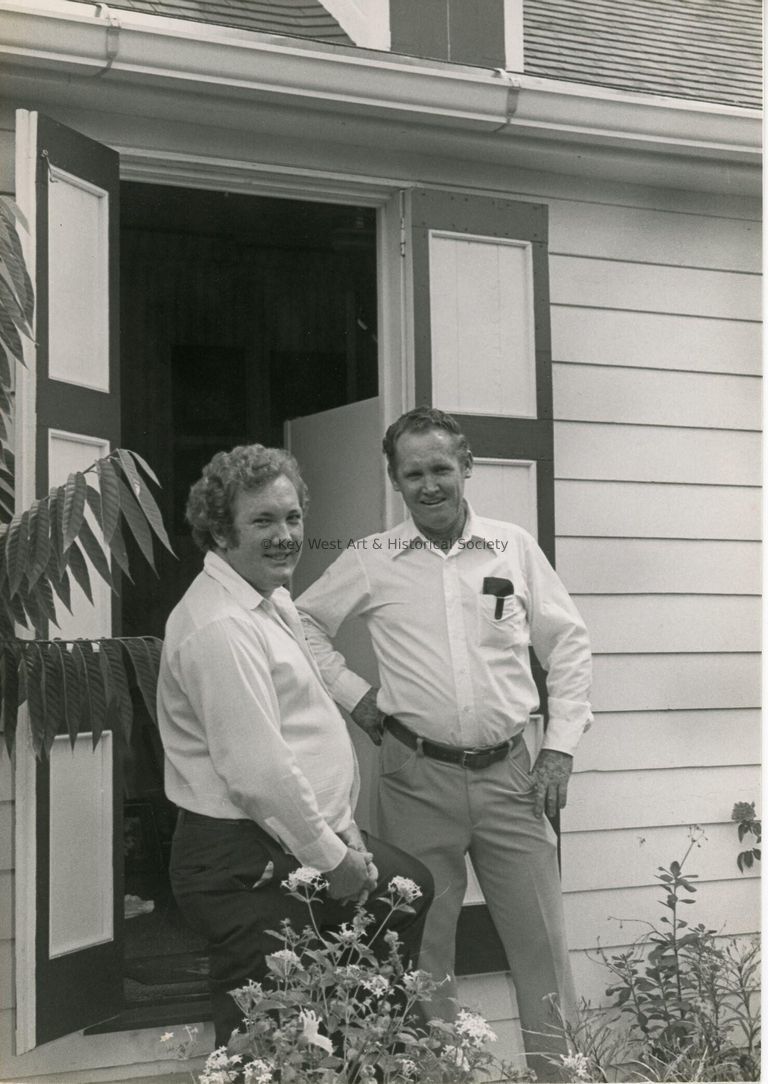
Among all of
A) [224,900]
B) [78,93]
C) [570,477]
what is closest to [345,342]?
[570,477]

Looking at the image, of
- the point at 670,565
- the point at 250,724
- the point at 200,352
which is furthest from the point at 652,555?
the point at 200,352

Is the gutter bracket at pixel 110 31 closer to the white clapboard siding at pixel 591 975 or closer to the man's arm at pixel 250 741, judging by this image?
the man's arm at pixel 250 741

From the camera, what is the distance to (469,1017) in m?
2.85

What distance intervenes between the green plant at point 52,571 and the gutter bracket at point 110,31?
1.65 ft

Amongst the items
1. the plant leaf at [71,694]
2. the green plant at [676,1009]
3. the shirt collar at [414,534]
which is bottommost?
the green plant at [676,1009]

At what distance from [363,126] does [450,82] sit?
274 mm

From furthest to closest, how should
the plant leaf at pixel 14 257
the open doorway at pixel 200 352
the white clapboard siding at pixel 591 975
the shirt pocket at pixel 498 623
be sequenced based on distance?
the open doorway at pixel 200 352 → the white clapboard siding at pixel 591 975 → the shirt pocket at pixel 498 623 → the plant leaf at pixel 14 257

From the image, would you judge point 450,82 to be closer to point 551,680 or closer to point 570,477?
point 570,477

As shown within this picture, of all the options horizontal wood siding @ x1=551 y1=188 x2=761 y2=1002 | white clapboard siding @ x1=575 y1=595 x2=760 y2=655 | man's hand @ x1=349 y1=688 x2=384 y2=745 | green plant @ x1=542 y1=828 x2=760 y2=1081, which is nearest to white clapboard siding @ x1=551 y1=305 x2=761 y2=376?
horizontal wood siding @ x1=551 y1=188 x2=761 y2=1002

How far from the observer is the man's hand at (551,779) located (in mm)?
3568

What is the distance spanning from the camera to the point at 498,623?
356 cm

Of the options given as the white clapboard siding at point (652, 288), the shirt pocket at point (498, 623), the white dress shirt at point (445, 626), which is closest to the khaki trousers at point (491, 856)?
the white dress shirt at point (445, 626)

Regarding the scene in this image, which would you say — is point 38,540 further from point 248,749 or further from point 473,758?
point 473,758

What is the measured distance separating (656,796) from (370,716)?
1010mm
